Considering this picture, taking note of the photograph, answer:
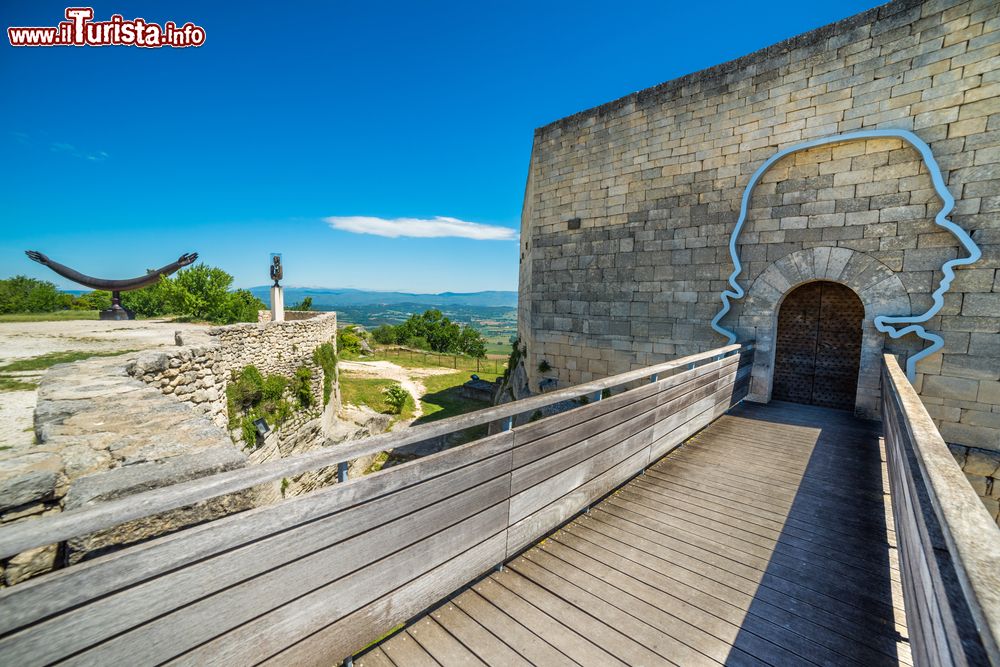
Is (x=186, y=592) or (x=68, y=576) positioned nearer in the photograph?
(x=68, y=576)

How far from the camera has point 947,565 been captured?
1360 mm

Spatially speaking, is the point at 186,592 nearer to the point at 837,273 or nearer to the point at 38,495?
the point at 38,495

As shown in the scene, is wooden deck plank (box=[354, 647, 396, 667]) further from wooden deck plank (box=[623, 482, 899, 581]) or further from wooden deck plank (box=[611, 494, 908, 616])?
wooden deck plank (box=[623, 482, 899, 581])

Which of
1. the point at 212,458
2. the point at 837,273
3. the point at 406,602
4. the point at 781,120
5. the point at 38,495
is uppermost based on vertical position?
the point at 781,120

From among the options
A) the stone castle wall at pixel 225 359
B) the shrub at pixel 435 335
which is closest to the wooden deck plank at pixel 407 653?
the stone castle wall at pixel 225 359

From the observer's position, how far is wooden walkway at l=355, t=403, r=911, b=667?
2.07 m

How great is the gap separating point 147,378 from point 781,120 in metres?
9.96

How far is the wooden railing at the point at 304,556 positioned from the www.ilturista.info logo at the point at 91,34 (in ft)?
33.5

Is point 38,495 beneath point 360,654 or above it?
above

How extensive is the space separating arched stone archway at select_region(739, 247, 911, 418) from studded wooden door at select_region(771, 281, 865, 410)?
1.44 feet

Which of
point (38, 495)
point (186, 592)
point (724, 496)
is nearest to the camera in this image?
point (186, 592)

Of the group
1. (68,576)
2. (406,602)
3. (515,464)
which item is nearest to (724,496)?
(515,464)

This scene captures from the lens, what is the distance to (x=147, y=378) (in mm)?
4891

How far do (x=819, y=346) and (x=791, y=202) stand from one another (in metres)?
2.54
